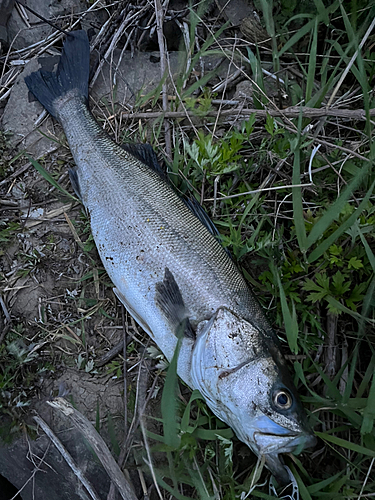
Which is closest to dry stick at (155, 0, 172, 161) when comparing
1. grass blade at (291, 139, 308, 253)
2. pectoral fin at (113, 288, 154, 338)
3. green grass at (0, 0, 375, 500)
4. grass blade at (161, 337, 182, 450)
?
green grass at (0, 0, 375, 500)

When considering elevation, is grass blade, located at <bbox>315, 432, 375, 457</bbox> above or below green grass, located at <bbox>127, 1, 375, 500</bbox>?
below

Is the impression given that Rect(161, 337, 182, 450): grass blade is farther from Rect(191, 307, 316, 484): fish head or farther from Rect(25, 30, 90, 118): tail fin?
Rect(25, 30, 90, 118): tail fin

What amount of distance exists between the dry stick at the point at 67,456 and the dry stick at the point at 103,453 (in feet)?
0.62

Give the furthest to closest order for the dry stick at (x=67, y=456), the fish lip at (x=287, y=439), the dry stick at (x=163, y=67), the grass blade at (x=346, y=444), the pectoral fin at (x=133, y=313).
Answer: the dry stick at (x=163, y=67) → the pectoral fin at (x=133, y=313) → the dry stick at (x=67, y=456) → the grass blade at (x=346, y=444) → the fish lip at (x=287, y=439)

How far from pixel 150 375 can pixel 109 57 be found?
2.72 metres

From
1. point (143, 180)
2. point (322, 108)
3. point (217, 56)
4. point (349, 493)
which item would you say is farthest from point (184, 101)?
point (349, 493)

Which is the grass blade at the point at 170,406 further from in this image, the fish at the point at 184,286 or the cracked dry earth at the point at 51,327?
the cracked dry earth at the point at 51,327

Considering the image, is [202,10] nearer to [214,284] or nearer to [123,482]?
[214,284]

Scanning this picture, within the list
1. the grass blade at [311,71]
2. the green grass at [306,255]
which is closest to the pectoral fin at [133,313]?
the green grass at [306,255]

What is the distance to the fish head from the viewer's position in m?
1.89

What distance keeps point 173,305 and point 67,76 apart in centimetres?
214

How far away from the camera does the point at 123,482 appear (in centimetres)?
212

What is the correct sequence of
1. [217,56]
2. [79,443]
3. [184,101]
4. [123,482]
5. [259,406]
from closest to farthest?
1. [259,406]
2. [123,482]
3. [79,443]
4. [184,101]
5. [217,56]

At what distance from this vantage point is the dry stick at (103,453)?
2098mm
